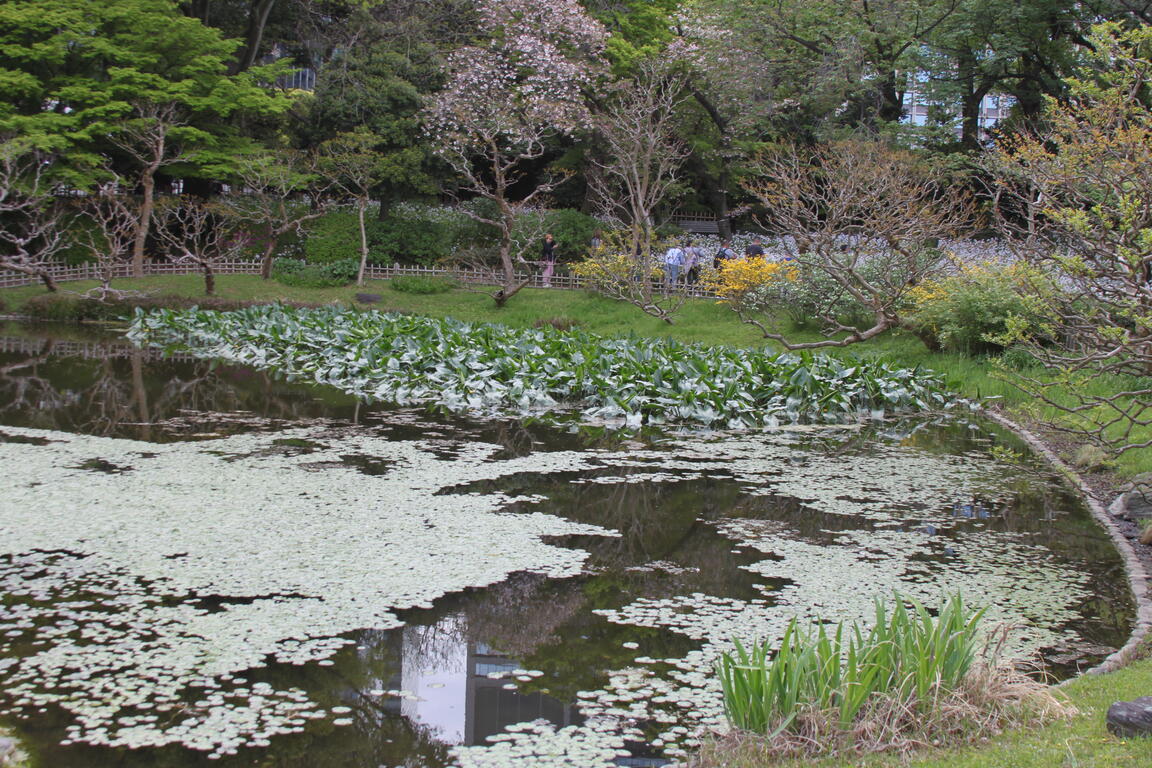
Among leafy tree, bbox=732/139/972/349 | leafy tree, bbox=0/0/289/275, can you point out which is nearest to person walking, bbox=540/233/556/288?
leafy tree, bbox=732/139/972/349

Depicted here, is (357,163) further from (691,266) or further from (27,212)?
(691,266)

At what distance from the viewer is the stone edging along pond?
4316 mm

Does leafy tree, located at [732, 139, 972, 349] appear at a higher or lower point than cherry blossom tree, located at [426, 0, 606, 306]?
lower

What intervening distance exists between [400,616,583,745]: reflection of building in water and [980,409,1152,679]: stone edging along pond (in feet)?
7.79

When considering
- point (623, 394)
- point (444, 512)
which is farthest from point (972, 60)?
point (444, 512)

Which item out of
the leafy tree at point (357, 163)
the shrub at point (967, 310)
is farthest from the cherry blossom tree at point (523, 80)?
the shrub at point (967, 310)

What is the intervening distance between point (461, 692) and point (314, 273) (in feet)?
64.2

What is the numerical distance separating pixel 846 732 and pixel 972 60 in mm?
25342

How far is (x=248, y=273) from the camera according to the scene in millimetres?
23047

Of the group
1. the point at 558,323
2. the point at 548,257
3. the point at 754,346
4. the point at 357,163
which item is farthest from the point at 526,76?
the point at 754,346

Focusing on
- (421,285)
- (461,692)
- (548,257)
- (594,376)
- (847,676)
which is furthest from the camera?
(548,257)

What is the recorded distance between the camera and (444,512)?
6.59 metres

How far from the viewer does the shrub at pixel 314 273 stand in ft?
72.6

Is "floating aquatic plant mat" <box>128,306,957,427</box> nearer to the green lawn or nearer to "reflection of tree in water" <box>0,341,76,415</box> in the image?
the green lawn
